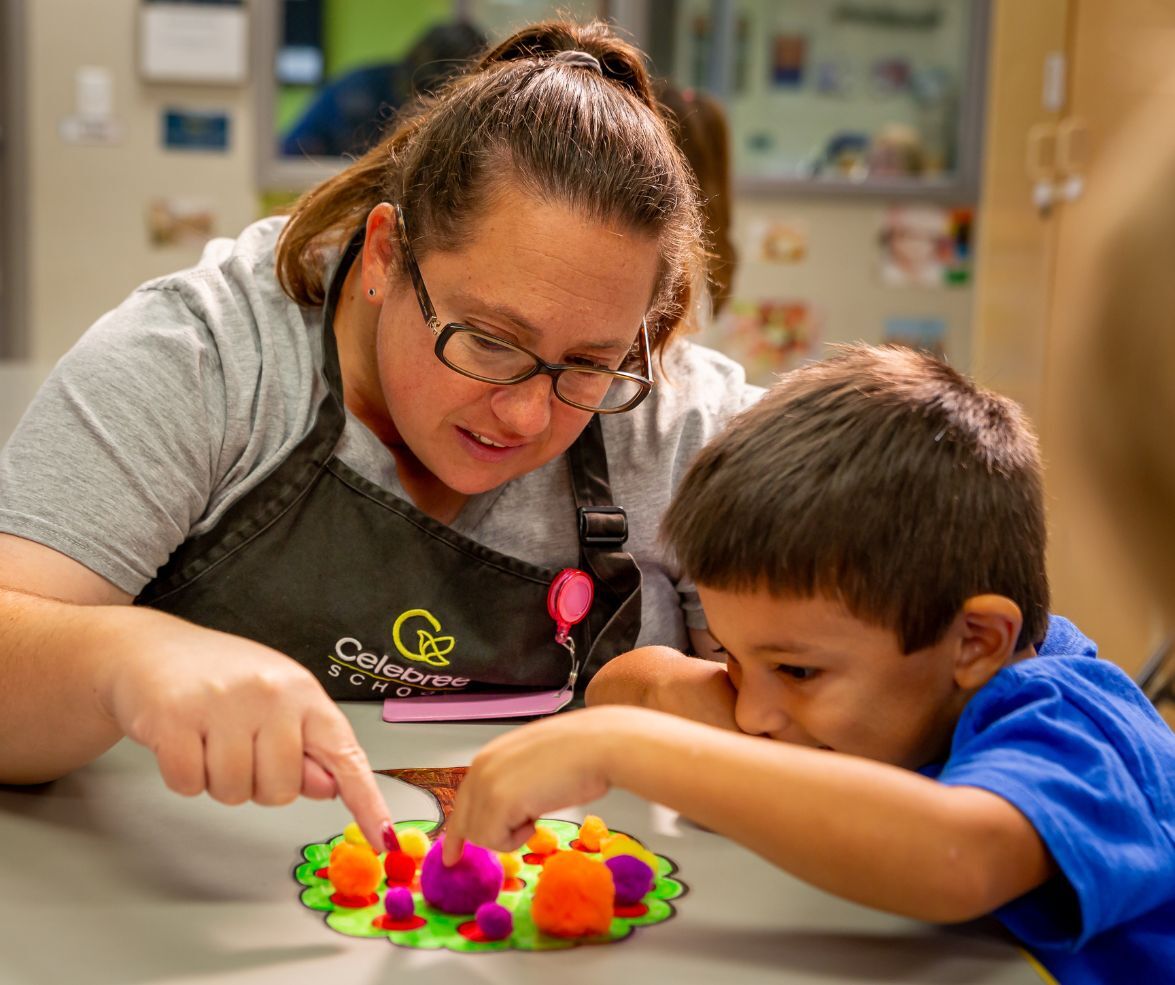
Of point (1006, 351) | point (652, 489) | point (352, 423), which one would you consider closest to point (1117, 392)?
point (1006, 351)

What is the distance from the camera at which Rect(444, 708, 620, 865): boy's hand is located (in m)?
0.73

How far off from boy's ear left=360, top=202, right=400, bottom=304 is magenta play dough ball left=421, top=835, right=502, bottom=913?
552mm

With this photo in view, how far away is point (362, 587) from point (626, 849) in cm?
38

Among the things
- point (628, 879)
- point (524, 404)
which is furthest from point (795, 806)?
point (524, 404)

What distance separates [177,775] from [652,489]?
0.61 m

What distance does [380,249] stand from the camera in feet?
3.81

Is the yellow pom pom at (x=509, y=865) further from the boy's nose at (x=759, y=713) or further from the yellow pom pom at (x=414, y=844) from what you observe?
the boy's nose at (x=759, y=713)

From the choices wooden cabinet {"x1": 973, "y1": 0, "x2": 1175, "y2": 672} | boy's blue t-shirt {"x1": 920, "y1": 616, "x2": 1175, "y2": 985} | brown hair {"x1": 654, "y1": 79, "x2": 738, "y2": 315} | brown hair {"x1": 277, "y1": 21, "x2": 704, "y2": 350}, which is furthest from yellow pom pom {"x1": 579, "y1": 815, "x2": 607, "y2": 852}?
wooden cabinet {"x1": 973, "y1": 0, "x2": 1175, "y2": 672}

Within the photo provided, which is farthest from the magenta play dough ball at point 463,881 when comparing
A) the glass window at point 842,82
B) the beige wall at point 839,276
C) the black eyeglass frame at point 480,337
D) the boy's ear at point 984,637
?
the glass window at point 842,82

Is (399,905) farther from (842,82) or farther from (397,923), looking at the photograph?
(842,82)

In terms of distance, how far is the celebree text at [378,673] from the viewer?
113cm

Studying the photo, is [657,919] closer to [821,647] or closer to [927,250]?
[821,647]

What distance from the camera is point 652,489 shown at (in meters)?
1.27

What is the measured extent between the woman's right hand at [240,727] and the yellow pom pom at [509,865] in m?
0.08
